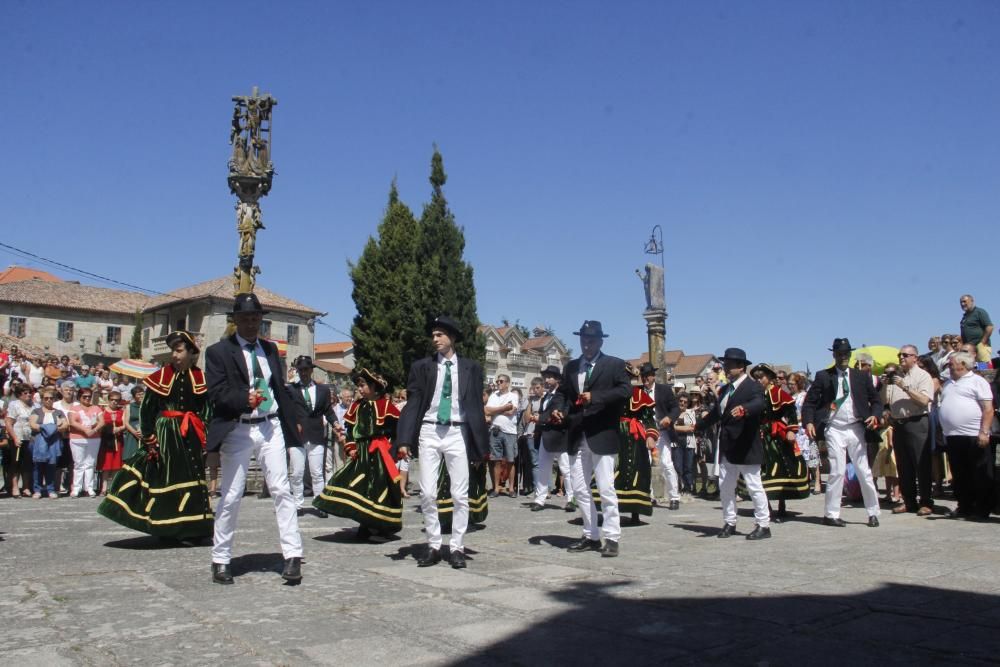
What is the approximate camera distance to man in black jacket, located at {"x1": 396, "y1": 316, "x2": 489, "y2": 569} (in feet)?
22.3

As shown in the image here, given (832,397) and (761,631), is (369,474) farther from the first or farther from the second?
(832,397)

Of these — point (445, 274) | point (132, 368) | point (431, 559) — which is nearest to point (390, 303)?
point (445, 274)

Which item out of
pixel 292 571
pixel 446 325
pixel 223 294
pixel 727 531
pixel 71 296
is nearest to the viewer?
pixel 292 571

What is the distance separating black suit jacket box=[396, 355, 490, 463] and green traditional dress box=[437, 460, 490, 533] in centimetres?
181

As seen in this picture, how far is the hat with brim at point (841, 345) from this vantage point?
9742mm

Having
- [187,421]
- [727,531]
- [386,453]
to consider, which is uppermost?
[187,421]

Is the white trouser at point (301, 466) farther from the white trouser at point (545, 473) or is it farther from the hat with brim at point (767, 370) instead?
the hat with brim at point (767, 370)

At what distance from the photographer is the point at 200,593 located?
17.7 ft

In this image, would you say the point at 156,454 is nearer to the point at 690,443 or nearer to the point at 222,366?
the point at 222,366

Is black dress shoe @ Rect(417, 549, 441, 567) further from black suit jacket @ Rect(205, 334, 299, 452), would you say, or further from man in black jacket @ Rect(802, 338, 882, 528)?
man in black jacket @ Rect(802, 338, 882, 528)

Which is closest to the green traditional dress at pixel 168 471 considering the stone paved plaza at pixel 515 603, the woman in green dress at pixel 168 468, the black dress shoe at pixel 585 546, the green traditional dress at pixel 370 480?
the woman in green dress at pixel 168 468

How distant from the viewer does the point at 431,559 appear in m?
6.62

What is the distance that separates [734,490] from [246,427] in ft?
16.7

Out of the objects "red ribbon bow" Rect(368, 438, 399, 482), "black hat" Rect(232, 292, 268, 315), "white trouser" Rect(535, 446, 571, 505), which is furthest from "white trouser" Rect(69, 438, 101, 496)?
"black hat" Rect(232, 292, 268, 315)
